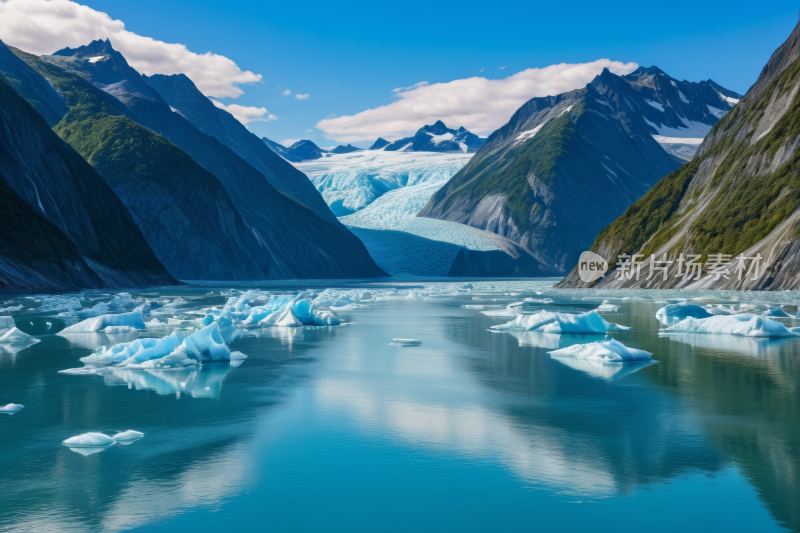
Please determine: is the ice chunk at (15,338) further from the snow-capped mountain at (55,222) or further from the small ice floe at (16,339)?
the snow-capped mountain at (55,222)

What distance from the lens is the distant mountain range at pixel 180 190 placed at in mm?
91438

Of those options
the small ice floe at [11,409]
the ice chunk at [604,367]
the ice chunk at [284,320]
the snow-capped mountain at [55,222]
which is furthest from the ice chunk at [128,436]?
the snow-capped mountain at [55,222]

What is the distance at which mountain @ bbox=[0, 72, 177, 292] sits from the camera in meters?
48.6

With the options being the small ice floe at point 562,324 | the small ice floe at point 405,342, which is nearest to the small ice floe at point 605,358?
the small ice floe at point 405,342

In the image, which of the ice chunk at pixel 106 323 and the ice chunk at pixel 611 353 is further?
the ice chunk at pixel 106 323

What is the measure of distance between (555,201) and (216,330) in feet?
533

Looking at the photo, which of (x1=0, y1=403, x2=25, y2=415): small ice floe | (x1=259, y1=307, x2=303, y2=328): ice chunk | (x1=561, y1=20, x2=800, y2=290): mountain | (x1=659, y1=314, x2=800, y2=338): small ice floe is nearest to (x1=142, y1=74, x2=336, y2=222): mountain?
(x1=561, y1=20, x2=800, y2=290): mountain

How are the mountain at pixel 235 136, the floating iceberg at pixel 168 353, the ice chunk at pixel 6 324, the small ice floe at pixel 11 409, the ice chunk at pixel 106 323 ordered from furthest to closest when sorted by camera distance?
the mountain at pixel 235 136 < the ice chunk at pixel 106 323 < the ice chunk at pixel 6 324 < the floating iceberg at pixel 168 353 < the small ice floe at pixel 11 409

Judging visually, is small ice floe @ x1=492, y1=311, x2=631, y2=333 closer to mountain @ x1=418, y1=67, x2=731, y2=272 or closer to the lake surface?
the lake surface

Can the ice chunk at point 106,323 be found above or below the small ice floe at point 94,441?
above

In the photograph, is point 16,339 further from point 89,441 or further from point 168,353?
point 89,441

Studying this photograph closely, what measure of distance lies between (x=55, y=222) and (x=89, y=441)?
58.3 meters

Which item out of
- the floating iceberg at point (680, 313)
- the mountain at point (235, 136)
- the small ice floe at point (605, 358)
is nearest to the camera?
the small ice floe at point (605, 358)

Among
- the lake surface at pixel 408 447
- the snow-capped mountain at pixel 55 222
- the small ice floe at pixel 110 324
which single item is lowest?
the lake surface at pixel 408 447
